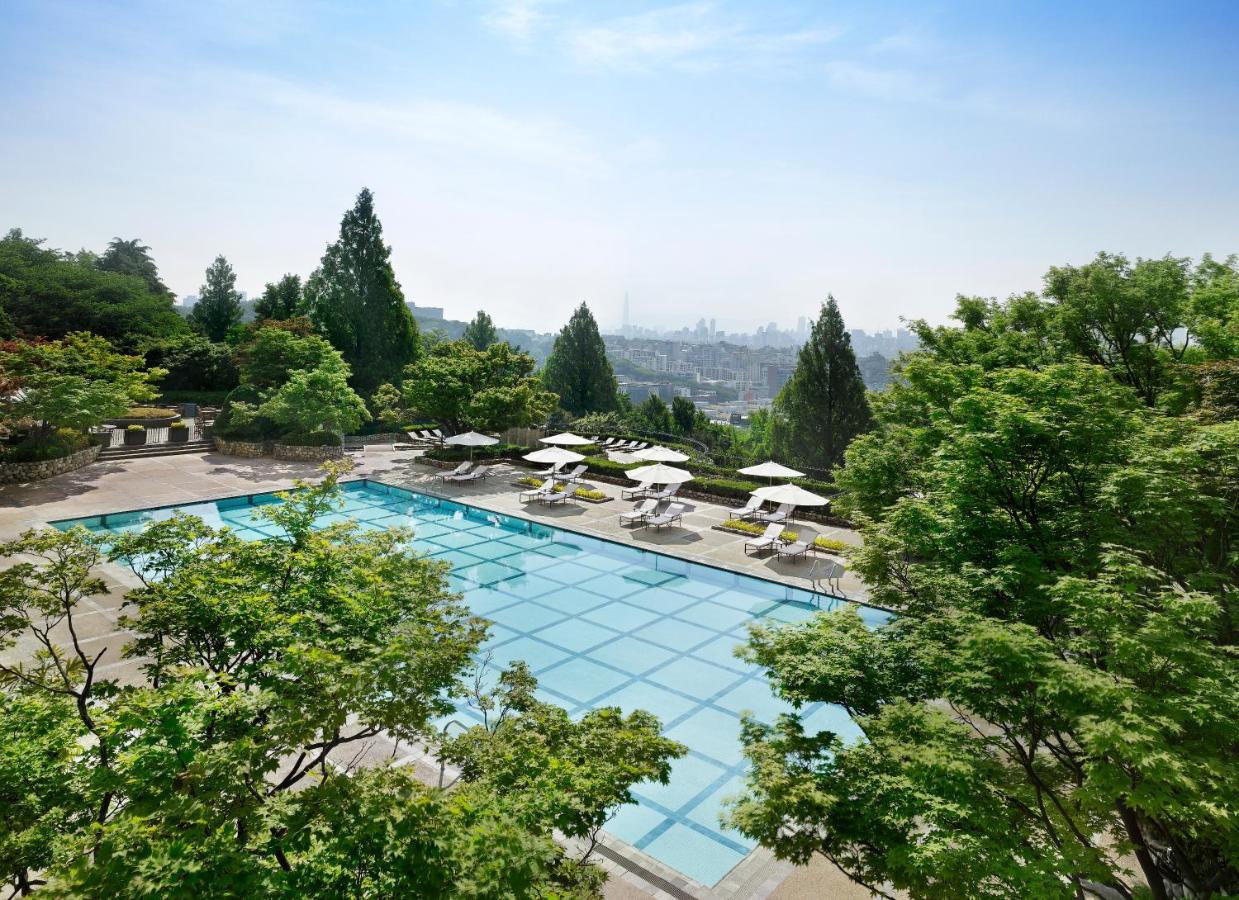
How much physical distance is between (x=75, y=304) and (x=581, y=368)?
98.6 feet

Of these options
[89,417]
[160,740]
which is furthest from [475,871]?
[89,417]

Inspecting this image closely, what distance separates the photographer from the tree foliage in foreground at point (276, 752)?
137 inches

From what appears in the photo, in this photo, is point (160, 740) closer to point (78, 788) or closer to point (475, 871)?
point (78, 788)

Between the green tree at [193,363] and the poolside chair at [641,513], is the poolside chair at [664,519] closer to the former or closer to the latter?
the poolside chair at [641,513]

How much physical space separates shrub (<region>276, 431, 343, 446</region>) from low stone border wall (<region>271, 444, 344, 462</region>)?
26cm

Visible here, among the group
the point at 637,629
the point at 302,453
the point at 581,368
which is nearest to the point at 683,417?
the point at 581,368

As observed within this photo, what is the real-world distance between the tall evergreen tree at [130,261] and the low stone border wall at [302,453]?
137 ft

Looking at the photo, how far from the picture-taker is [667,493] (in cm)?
2116

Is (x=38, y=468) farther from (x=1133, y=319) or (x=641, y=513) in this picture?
(x=1133, y=319)

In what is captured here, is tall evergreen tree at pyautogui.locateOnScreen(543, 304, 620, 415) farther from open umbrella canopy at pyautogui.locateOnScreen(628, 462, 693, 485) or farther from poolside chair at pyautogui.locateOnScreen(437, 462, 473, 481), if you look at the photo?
open umbrella canopy at pyautogui.locateOnScreen(628, 462, 693, 485)

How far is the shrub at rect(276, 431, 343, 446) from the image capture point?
2723 centimetres

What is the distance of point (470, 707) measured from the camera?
390 inches

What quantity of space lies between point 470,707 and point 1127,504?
904cm

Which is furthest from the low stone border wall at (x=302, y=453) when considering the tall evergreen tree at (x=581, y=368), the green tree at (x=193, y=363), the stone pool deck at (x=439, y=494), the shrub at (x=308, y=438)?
the tall evergreen tree at (x=581, y=368)
